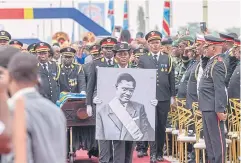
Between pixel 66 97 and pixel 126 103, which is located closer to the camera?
pixel 126 103

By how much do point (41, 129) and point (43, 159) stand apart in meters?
0.18

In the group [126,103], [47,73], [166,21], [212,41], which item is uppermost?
[166,21]

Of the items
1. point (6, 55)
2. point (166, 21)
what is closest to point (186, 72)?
point (6, 55)

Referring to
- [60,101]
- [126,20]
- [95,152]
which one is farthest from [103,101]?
[126,20]

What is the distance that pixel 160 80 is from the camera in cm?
1187

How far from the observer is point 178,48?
1267 centimetres

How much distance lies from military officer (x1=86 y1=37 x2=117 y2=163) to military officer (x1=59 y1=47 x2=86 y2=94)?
127cm

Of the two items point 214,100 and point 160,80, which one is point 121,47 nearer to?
point 214,100

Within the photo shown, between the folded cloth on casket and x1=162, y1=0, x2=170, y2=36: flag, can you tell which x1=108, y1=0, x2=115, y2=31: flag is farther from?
the folded cloth on casket

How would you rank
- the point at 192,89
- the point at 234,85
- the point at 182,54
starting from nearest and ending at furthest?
the point at 234,85, the point at 192,89, the point at 182,54

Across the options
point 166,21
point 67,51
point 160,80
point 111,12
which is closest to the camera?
point 160,80

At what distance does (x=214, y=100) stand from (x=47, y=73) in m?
3.24

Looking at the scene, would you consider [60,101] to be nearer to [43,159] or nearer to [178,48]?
[178,48]

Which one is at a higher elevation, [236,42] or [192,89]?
[236,42]
